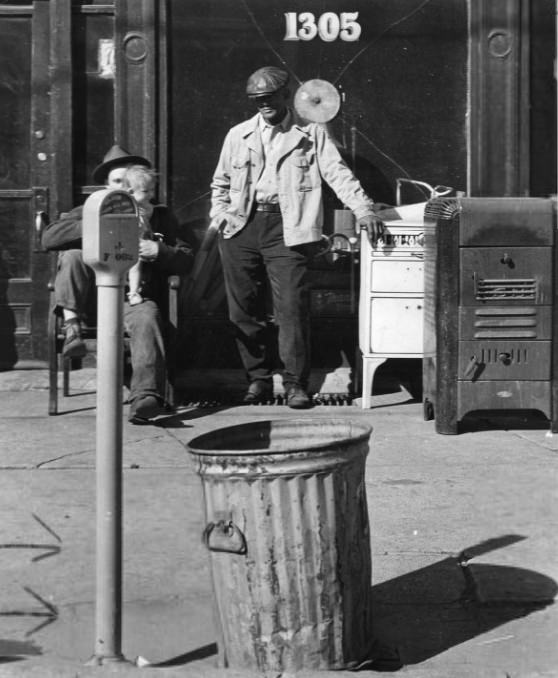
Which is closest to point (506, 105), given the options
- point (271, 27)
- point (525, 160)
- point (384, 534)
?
point (525, 160)

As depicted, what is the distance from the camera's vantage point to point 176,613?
14.4 feet

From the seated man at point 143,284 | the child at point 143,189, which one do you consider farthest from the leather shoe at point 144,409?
the child at point 143,189

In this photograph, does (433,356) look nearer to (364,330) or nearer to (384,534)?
(364,330)

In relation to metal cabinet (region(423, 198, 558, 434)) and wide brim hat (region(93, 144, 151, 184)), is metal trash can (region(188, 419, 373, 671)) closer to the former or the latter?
metal cabinet (region(423, 198, 558, 434))

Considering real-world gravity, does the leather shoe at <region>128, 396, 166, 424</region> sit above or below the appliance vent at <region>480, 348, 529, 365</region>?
below

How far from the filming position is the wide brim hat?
25.6 ft

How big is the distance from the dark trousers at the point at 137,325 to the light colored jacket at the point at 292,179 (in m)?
0.81

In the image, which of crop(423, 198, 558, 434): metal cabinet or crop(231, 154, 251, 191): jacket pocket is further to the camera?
crop(231, 154, 251, 191): jacket pocket

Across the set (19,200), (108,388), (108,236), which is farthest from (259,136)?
(108,388)

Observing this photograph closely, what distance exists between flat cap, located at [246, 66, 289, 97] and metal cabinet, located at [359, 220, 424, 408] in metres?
1.02

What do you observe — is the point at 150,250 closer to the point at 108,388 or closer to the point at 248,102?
the point at 248,102

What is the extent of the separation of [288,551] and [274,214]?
14.0 feet

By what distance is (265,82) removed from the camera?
758cm

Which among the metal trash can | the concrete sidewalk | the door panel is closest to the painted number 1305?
the door panel
